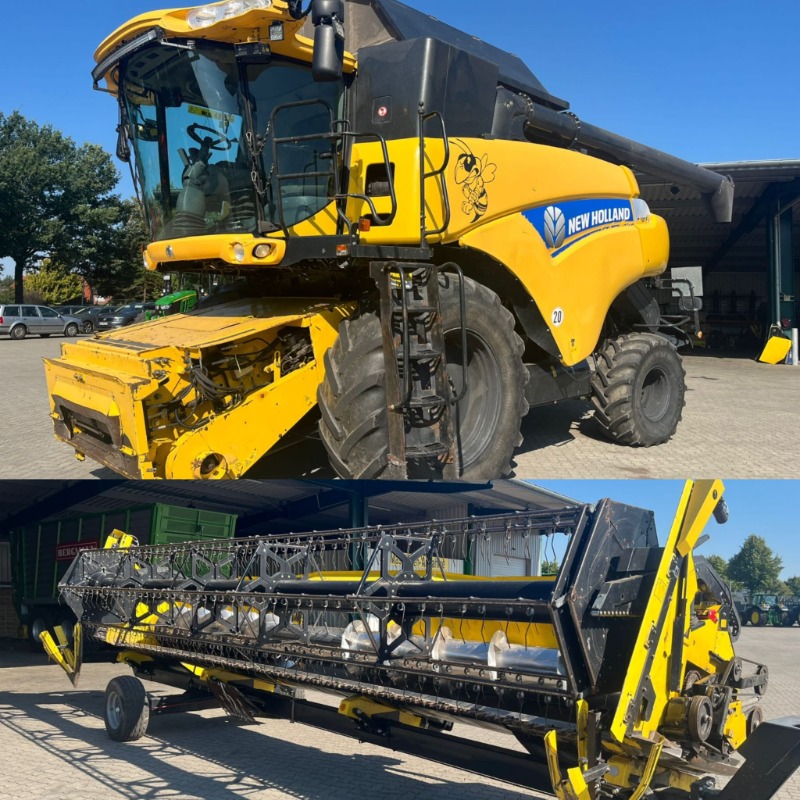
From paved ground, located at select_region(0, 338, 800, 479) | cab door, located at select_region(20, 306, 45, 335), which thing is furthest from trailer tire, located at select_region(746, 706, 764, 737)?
cab door, located at select_region(20, 306, 45, 335)

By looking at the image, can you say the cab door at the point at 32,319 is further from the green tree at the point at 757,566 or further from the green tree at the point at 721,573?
the green tree at the point at 757,566

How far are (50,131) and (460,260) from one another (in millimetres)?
37367

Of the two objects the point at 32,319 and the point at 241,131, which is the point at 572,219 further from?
the point at 32,319

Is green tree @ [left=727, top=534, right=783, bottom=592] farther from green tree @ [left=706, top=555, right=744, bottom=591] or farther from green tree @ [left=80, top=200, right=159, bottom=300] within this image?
green tree @ [left=80, top=200, right=159, bottom=300]

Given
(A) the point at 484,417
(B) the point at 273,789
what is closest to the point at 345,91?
(A) the point at 484,417

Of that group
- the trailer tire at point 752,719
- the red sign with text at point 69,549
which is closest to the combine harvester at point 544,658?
the trailer tire at point 752,719

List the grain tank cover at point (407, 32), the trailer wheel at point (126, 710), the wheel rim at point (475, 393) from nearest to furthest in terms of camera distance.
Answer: the wheel rim at point (475, 393) → the grain tank cover at point (407, 32) → the trailer wheel at point (126, 710)

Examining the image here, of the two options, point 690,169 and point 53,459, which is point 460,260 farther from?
point 690,169

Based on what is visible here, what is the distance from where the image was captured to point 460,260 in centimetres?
637

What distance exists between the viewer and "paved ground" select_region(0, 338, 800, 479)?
6.88 meters

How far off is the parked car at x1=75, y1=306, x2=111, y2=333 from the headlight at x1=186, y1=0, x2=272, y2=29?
88.8 ft

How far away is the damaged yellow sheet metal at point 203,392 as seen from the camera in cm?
516

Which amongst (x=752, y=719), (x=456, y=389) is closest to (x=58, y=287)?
(x=456, y=389)

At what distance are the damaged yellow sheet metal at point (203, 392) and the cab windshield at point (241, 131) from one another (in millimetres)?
757
